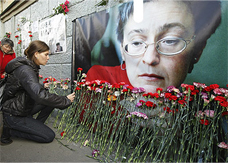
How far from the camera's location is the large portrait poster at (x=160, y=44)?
170 centimetres

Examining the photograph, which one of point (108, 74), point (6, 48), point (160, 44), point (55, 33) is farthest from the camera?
point (6, 48)

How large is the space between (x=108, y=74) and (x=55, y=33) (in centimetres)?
196

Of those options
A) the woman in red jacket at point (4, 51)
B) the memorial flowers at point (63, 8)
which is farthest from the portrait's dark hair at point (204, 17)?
the woman in red jacket at point (4, 51)

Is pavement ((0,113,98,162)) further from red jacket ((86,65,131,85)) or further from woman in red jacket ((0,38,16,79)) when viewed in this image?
woman in red jacket ((0,38,16,79))

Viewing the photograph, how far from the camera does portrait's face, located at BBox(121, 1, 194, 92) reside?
1857 mm

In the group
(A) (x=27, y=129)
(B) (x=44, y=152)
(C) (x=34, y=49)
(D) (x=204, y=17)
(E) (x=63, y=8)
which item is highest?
(E) (x=63, y=8)

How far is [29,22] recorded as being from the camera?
16.3ft

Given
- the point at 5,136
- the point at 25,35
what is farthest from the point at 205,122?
the point at 25,35

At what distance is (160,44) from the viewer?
202cm

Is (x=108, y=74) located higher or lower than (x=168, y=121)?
higher

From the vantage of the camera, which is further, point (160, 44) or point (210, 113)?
point (160, 44)

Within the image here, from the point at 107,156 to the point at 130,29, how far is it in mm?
1591

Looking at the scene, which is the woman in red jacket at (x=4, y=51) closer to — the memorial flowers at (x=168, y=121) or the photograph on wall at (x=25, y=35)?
the photograph on wall at (x=25, y=35)

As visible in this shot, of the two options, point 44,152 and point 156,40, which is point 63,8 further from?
point 44,152
